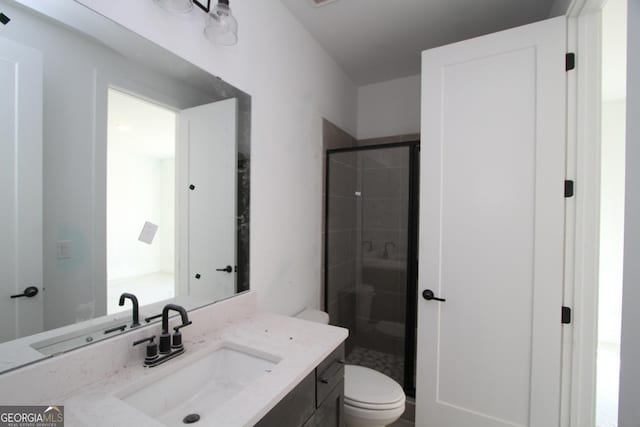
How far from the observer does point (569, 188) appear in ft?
4.41

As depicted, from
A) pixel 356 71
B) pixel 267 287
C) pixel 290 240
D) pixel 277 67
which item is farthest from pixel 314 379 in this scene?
pixel 356 71

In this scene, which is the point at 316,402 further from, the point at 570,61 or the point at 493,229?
the point at 570,61

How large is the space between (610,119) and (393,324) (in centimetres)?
→ 304

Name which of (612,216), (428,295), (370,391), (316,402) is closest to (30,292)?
(316,402)

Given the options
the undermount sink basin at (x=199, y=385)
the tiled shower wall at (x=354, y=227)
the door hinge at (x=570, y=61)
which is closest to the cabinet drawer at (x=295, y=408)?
the undermount sink basin at (x=199, y=385)

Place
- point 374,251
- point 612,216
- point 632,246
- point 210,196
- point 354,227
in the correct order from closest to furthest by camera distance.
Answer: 1. point 632,246
2. point 210,196
3. point 374,251
4. point 354,227
5. point 612,216

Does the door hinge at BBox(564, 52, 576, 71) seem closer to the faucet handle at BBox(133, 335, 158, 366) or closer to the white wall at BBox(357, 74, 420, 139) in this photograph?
the white wall at BBox(357, 74, 420, 139)

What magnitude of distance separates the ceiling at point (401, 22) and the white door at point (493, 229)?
0.37 metres

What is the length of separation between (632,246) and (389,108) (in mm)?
2357

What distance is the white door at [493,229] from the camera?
138cm

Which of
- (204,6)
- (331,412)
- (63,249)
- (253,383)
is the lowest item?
(331,412)

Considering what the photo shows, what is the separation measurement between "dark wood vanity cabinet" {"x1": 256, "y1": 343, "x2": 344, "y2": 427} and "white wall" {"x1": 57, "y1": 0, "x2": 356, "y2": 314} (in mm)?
607

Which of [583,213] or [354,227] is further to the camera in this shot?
[354,227]

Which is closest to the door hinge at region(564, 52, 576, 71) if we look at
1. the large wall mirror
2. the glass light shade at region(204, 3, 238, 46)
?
the glass light shade at region(204, 3, 238, 46)
